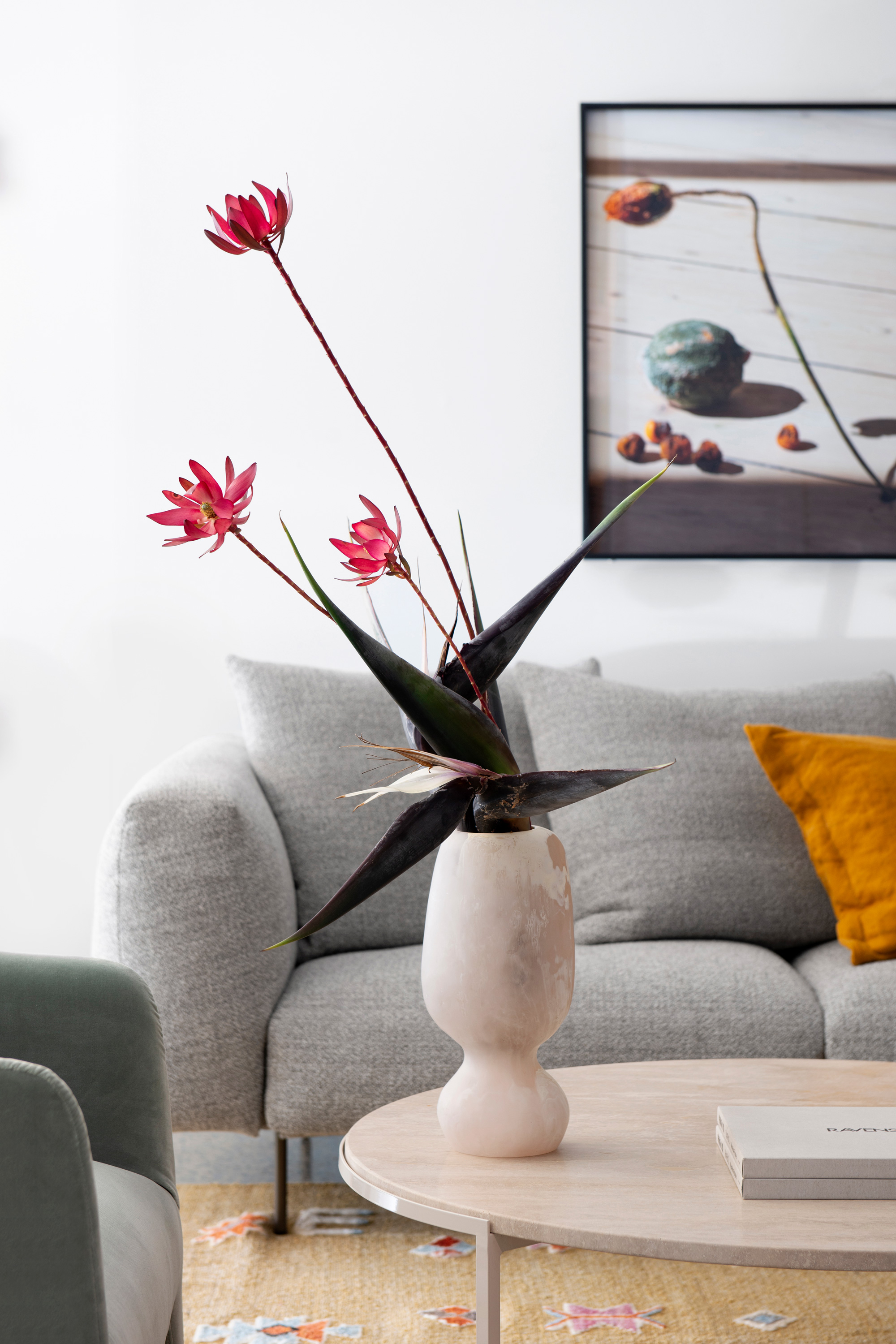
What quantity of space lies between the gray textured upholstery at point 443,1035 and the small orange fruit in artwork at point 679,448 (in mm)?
1205

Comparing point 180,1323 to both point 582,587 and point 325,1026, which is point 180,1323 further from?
point 582,587

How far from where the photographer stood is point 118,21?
251 cm

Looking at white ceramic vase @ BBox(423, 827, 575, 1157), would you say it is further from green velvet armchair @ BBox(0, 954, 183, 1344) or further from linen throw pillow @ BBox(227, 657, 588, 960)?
linen throw pillow @ BBox(227, 657, 588, 960)

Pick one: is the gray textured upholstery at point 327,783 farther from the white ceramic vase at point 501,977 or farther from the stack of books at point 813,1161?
the stack of books at point 813,1161

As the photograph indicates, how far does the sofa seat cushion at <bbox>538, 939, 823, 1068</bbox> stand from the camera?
1.67 m

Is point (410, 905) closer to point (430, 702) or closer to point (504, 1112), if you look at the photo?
point (504, 1112)

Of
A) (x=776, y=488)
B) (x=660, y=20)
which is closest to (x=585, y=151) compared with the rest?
(x=660, y=20)

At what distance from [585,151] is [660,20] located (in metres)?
0.33

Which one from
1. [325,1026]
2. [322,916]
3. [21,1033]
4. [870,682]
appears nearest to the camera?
[322,916]

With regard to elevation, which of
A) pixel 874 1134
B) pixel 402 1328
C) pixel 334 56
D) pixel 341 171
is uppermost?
pixel 334 56

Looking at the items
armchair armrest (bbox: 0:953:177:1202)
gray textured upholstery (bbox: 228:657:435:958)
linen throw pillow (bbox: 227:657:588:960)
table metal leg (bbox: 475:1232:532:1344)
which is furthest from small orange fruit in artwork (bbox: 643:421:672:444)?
table metal leg (bbox: 475:1232:532:1344)

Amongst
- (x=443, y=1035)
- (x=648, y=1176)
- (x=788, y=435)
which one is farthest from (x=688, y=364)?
(x=648, y=1176)

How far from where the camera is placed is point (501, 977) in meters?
0.98

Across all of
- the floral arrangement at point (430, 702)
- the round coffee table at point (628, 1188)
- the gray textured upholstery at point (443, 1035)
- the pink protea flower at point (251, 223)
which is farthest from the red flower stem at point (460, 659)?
the gray textured upholstery at point (443, 1035)
